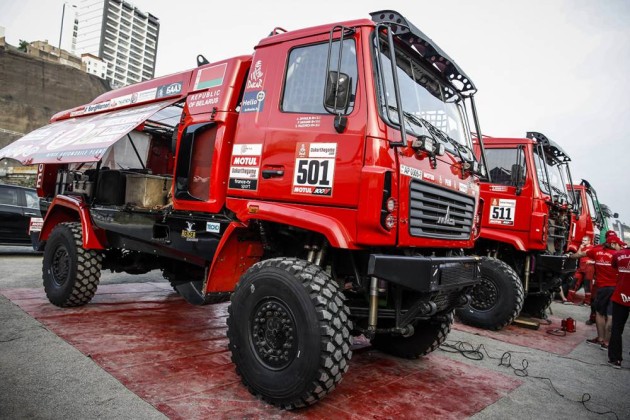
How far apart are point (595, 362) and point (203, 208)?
547 cm

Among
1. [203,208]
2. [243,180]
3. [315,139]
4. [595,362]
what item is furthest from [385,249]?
[595,362]

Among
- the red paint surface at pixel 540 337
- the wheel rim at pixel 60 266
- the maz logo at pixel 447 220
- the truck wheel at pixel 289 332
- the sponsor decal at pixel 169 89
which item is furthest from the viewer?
the red paint surface at pixel 540 337

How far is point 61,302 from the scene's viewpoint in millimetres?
5363

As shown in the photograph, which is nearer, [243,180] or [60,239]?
[243,180]

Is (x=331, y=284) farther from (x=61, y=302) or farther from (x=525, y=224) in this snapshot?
(x=525, y=224)

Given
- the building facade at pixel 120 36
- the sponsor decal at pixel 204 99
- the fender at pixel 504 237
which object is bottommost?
the fender at pixel 504 237

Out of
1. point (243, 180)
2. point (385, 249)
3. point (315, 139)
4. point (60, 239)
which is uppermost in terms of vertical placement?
point (315, 139)

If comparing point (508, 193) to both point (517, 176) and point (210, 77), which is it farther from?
point (210, 77)

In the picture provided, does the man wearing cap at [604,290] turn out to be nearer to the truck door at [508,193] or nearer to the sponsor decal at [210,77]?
the truck door at [508,193]

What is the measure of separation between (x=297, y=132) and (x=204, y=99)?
4.80ft

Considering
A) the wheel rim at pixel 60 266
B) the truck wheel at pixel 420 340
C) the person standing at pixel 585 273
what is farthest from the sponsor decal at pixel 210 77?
the person standing at pixel 585 273

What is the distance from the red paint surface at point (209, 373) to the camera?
3.13 m

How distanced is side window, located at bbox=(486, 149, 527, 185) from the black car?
33.0ft

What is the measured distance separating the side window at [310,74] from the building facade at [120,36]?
121054 millimetres
